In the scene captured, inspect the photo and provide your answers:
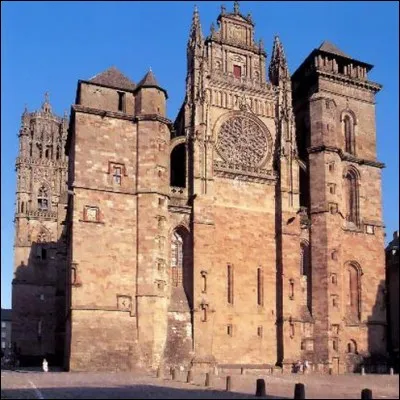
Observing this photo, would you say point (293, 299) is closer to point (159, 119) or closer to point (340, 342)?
point (340, 342)

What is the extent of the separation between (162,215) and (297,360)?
1187 cm

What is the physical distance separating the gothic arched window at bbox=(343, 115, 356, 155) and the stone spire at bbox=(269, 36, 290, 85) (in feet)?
17.8

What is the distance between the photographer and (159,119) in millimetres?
40375

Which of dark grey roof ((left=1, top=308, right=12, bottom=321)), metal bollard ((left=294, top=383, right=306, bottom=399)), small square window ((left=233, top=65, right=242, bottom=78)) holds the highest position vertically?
small square window ((left=233, top=65, right=242, bottom=78))

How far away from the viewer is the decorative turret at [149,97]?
40438 mm

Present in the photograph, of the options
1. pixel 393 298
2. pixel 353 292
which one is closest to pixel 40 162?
pixel 393 298

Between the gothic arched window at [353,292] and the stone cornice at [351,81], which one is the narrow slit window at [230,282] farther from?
the stone cornice at [351,81]

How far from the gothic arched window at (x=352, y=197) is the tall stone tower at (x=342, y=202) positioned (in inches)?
2.6

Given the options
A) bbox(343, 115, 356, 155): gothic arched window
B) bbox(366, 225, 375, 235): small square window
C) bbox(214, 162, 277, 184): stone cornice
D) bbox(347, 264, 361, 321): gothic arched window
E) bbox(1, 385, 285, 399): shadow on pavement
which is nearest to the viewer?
bbox(1, 385, 285, 399): shadow on pavement

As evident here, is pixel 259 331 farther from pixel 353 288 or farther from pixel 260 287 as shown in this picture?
pixel 353 288

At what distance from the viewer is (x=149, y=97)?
40625 millimetres

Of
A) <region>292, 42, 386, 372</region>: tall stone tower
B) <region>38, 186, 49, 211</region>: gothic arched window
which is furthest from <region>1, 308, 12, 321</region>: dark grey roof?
Result: <region>292, 42, 386, 372</region>: tall stone tower

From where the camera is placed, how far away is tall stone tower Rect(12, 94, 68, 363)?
66.7 metres

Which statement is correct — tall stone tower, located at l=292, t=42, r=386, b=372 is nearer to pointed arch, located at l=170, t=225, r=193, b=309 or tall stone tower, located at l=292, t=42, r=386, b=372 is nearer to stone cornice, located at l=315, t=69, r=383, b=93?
stone cornice, located at l=315, t=69, r=383, b=93
